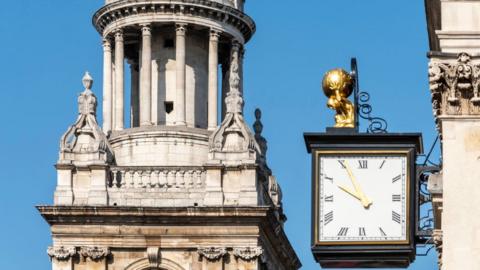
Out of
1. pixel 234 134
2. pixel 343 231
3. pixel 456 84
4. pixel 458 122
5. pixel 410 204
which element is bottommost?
pixel 343 231

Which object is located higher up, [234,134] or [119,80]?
[119,80]

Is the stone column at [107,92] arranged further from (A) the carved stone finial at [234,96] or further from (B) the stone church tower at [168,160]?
(A) the carved stone finial at [234,96]

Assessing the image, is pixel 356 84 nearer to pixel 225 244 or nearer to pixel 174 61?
pixel 225 244

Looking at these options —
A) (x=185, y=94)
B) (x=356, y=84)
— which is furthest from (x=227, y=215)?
(x=356, y=84)

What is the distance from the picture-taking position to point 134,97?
80.1m

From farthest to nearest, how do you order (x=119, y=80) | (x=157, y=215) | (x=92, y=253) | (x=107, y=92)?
(x=107, y=92), (x=119, y=80), (x=157, y=215), (x=92, y=253)

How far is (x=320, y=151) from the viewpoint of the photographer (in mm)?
22500

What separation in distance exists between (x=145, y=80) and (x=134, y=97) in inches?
111

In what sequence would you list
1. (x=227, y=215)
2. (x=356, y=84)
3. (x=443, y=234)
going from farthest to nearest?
(x=227, y=215) → (x=356, y=84) → (x=443, y=234)

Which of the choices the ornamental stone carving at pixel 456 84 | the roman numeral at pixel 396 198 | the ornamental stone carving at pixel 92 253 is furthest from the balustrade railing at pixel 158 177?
the ornamental stone carving at pixel 456 84

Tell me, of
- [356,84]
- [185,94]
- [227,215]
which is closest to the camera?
[356,84]

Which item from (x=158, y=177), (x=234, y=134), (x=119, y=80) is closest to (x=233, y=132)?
(x=234, y=134)

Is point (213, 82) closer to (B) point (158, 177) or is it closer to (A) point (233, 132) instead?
(A) point (233, 132)

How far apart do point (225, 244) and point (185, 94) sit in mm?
6574
